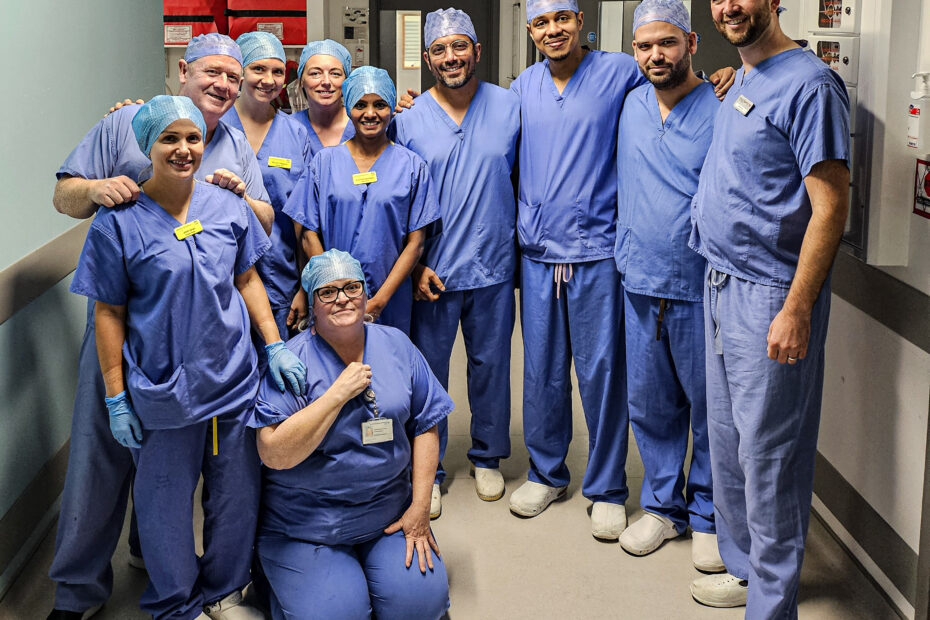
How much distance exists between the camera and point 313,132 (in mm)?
3008

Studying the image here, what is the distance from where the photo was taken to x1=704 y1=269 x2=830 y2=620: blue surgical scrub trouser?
2.06 metres

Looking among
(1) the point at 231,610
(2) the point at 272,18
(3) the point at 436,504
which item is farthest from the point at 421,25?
(1) the point at 231,610

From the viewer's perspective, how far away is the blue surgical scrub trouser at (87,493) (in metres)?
2.26

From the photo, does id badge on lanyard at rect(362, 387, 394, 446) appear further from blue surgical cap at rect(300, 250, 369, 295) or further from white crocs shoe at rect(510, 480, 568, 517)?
white crocs shoe at rect(510, 480, 568, 517)

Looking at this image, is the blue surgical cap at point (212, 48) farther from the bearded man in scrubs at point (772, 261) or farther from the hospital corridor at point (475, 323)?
the bearded man in scrubs at point (772, 261)

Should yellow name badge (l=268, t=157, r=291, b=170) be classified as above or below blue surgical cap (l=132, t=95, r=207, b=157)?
below

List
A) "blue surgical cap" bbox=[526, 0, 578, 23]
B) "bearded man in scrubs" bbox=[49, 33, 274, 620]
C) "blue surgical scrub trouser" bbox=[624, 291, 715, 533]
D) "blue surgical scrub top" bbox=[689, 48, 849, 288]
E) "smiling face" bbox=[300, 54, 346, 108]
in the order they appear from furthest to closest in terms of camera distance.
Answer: "smiling face" bbox=[300, 54, 346, 108] → "blue surgical cap" bbox=[526, 0, 578, 23] → "blue surgical scrub trouser" bbox=[624, 291, 715, 533] → "bearded man in scrubs" bbox=[49, 33, 274, 620] → "blue surgical scrub top" bbox=[689, 48, 849, 288]

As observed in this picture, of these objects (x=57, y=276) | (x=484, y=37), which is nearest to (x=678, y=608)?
(x=57, y=276)

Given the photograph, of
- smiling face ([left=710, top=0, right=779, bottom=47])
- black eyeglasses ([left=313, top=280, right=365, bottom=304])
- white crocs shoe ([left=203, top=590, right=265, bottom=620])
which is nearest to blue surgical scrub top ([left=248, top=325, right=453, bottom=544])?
black eyeglasses ([left=313, top=280, right=365, bottom=304])

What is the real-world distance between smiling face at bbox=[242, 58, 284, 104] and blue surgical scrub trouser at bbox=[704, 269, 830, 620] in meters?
1.43

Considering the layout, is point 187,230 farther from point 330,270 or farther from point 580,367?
point 580,367

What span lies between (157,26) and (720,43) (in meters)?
3.09

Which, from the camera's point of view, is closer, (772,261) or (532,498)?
(772,261)

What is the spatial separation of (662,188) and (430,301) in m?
0.80
